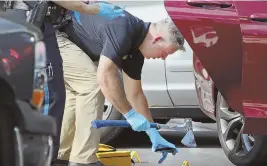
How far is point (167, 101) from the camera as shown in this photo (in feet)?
21.6

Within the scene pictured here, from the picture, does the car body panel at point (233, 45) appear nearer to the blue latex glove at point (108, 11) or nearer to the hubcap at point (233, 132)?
the blue latex glove at point (108, 11)

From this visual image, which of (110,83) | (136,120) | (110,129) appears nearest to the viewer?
(110,83)

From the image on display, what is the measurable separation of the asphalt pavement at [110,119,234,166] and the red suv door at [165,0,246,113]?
132 cm

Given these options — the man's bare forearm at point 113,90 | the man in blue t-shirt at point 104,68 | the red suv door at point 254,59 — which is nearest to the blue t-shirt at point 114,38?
the man in blue t-shirt at point 104,68

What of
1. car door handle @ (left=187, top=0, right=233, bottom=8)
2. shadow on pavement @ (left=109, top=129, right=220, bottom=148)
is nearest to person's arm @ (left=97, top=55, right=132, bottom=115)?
car door handle @ (left=187, top=0, right=233, bottom=8)

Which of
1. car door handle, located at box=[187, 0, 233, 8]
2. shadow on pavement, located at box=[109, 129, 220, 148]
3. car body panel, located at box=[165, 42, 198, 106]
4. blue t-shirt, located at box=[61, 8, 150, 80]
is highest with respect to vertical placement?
car door handle, located at box=[187, 0, 233, 8]

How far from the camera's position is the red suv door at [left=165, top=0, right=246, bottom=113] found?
4.69m

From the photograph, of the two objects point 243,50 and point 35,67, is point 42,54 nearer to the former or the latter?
point 35,67

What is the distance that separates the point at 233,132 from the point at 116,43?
4.37ft

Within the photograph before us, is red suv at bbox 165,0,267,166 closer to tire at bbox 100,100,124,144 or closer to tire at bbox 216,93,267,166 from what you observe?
tire at bbox 216,93,267,166

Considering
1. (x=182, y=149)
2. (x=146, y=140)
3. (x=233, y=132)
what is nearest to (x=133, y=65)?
(x=233, y=132)

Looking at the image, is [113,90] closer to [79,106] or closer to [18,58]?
[79,106]

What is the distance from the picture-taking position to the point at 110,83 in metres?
4.70

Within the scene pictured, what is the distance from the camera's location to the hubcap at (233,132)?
5461mm
